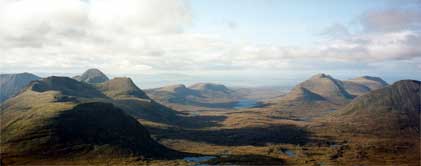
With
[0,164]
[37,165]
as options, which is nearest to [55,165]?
[37,165]

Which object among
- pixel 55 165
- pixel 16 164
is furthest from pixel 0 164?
pixel 55 165

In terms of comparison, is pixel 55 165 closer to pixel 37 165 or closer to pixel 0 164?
pixel 37 165

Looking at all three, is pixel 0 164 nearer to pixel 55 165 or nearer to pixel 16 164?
pixel 16 164
